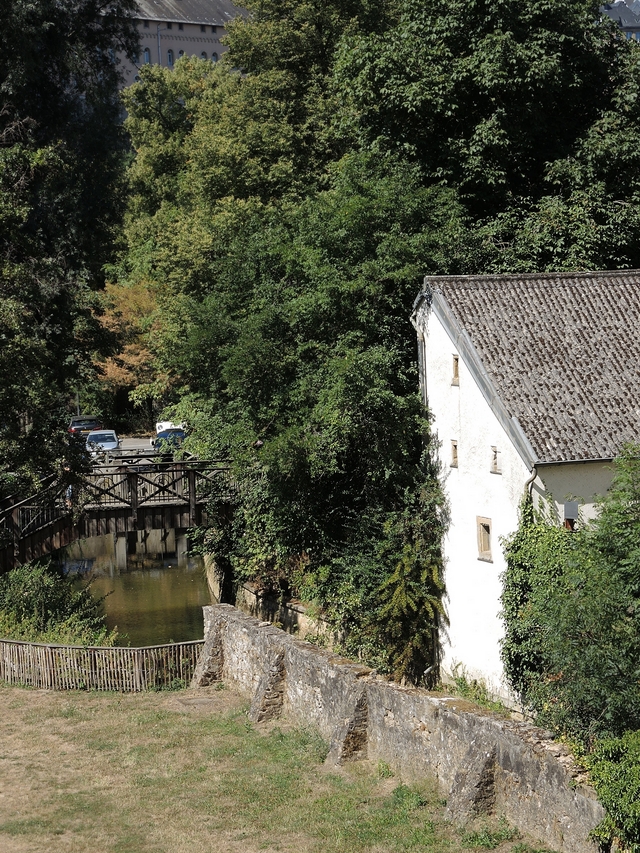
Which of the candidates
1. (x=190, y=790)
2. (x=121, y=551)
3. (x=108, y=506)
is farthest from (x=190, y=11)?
(x=190, y=790)

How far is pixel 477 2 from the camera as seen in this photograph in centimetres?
2970

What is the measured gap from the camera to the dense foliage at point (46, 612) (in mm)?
26219

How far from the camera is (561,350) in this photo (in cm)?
2405

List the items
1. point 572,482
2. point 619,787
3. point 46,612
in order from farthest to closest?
point 46,612 → point 572,482 → point 619,787

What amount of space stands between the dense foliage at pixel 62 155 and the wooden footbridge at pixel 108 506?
7.47ft

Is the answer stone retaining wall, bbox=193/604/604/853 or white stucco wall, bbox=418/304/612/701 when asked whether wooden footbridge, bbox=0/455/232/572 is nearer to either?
stone retaining wall, bbox=193/604/604/853

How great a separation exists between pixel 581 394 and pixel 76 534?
14.5 metres

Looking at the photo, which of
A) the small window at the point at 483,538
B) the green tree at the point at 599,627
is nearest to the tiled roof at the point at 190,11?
the small window at the point at 483,538

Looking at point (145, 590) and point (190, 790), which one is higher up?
point (145, 590)

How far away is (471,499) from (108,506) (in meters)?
11.4

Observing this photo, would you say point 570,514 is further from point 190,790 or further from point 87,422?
point 87,422

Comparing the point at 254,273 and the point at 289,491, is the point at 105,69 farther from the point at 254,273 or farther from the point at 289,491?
the point at 289,491

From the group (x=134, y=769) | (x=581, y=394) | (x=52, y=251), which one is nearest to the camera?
(x=134, y=769)

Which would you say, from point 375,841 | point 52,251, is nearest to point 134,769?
point 375,841
